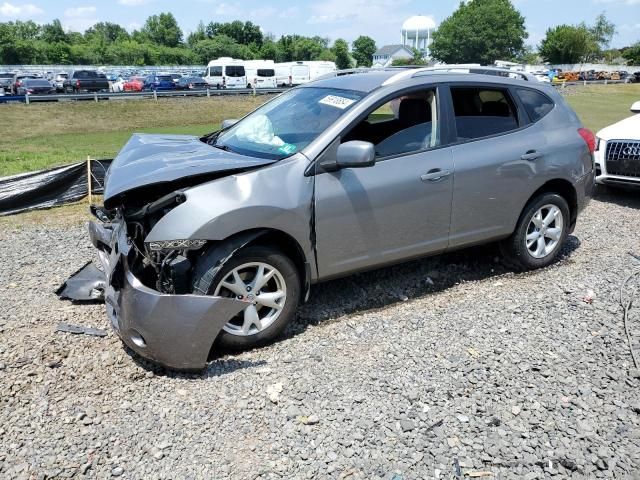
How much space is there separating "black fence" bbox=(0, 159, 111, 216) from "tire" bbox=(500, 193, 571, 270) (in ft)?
20.2

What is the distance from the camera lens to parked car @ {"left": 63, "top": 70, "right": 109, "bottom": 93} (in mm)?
36625

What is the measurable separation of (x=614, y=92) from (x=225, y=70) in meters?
31.9

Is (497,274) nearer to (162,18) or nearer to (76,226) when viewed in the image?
Result: (76,226)

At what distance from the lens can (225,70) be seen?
43.9 m

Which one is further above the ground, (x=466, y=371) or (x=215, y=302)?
(x=215, y=302)

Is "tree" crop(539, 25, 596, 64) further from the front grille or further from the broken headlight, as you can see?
the broken headlight

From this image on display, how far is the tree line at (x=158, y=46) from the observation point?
9038cm

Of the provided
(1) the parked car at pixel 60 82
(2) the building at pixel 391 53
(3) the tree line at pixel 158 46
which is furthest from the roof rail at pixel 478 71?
(2) the building at pixel 391 53

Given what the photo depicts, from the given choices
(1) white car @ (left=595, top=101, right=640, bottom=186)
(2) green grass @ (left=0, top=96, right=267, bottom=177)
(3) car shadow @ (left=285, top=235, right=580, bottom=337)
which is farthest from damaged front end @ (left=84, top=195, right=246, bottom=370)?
(2) green grass @ (left=0, top=96, right=267, bottom=177)

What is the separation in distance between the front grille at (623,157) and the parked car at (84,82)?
36.2 metres

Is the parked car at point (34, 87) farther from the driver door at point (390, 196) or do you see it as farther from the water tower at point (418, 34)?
the water tower at point (418, 34)

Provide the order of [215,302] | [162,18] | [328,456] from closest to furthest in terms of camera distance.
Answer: [328,456] < [215,302] < [162,18]

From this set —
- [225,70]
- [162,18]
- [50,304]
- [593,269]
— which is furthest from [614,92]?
[162,18]

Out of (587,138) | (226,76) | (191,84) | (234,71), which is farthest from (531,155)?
(234,71)
